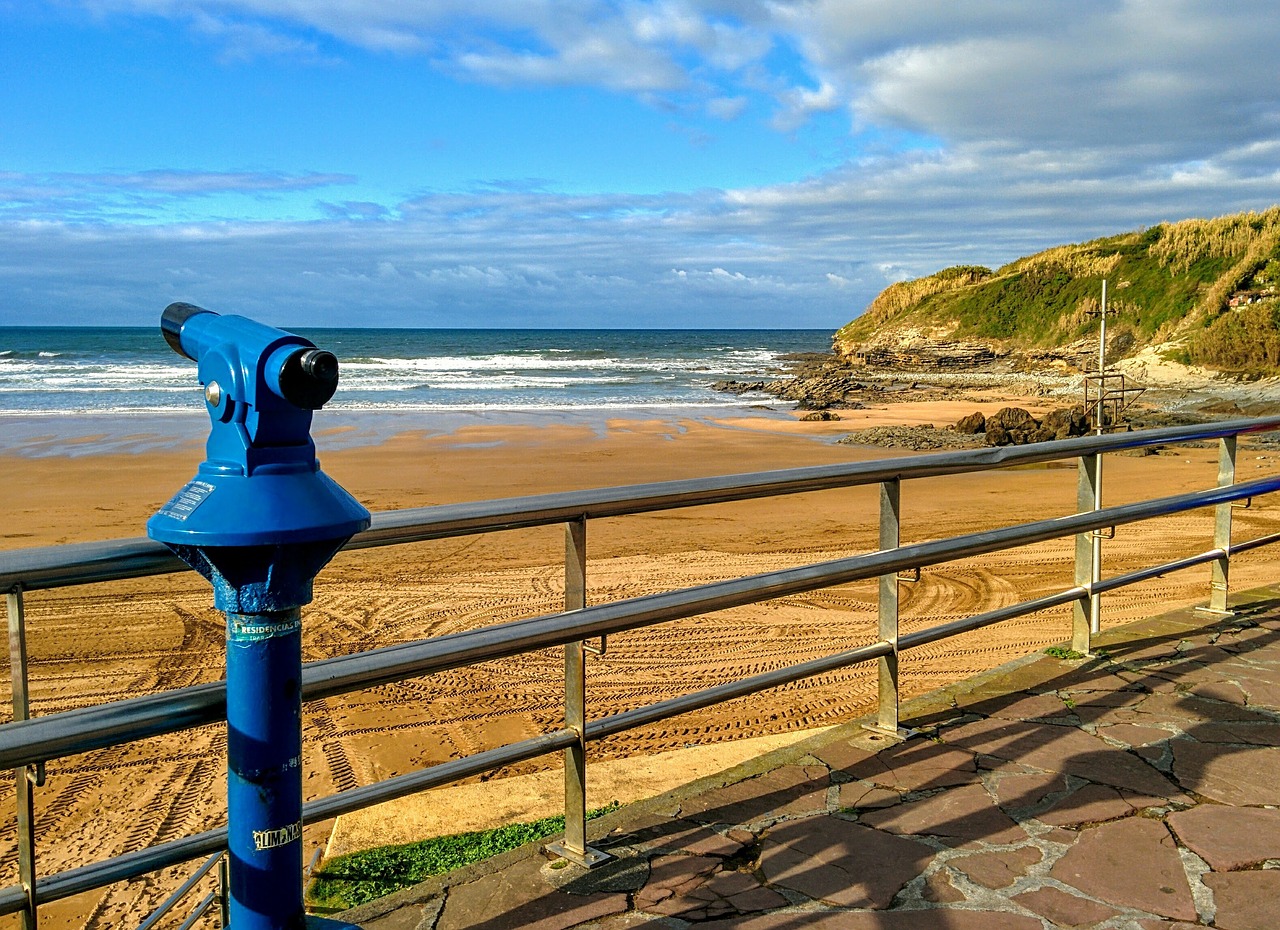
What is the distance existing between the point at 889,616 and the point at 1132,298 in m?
43.0

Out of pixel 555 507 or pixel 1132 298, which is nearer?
pixel 555 507

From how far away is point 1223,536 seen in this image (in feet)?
18.4

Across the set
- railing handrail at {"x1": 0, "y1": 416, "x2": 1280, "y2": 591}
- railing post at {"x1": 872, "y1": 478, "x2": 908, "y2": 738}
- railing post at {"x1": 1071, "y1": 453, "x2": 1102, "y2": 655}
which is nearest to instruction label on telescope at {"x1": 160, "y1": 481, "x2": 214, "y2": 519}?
railing handrail at {"x1": 0, "y1": 416, "x2": 1280, "y2": 591}

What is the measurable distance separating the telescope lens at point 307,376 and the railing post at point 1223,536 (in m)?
4.92

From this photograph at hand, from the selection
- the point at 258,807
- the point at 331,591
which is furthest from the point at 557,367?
the point at 258,807

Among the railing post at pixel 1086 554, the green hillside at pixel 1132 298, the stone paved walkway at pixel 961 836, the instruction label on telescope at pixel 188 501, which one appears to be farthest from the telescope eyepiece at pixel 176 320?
the green hillside at pixel 1132 298

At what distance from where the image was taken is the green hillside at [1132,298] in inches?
1226

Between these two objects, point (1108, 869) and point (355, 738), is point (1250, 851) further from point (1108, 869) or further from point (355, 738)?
point (355, 738)

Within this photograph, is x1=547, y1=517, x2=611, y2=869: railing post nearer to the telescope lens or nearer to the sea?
the telescope lens

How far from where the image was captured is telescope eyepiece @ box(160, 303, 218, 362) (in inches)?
72.5

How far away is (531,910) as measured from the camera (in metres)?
2.71

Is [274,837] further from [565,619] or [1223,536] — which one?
[1223,536]

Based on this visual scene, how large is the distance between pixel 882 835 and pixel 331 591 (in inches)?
250

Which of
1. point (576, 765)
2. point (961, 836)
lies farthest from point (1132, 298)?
point (576, 765)
